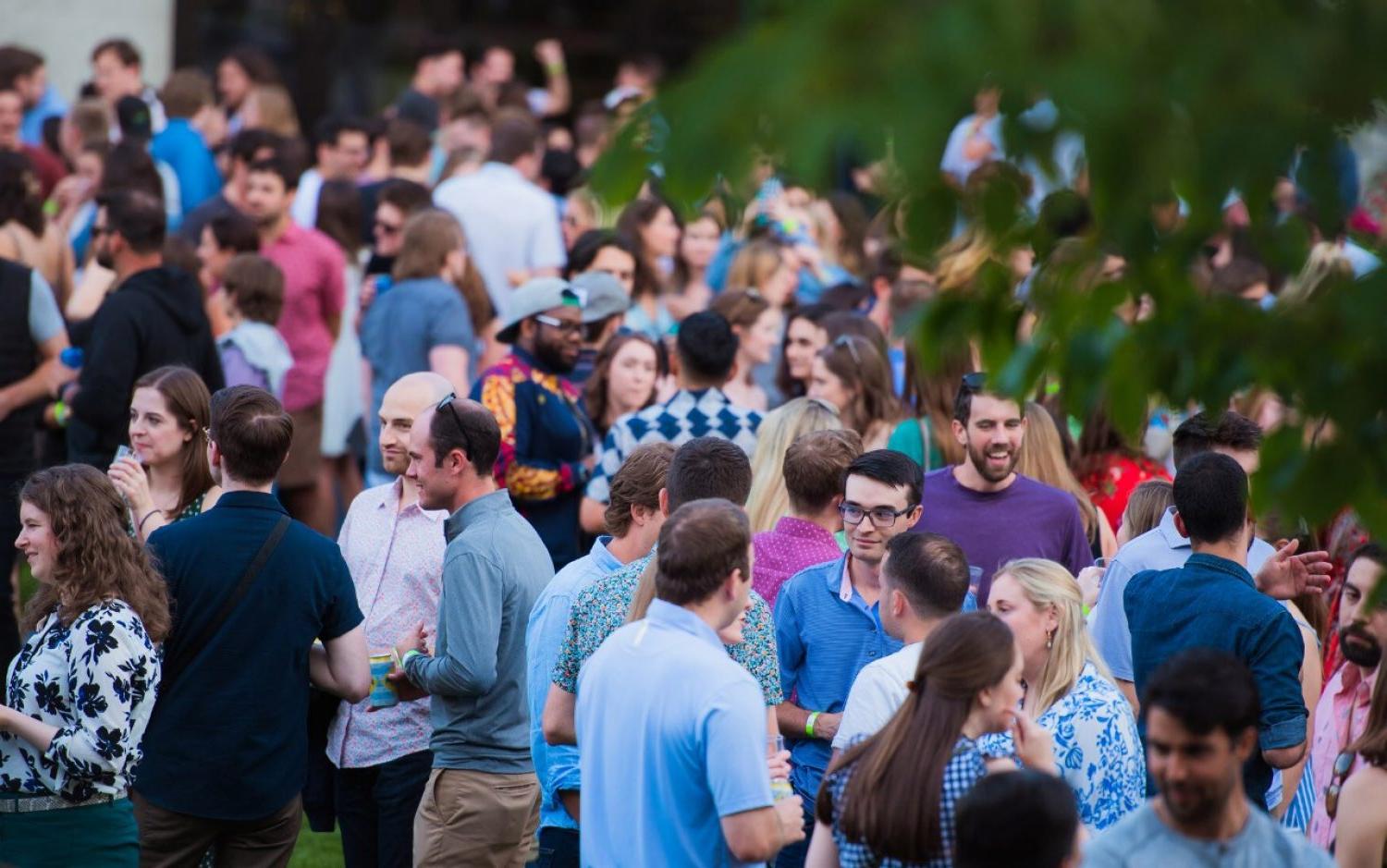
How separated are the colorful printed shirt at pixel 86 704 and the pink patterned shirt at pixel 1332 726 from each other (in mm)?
3570

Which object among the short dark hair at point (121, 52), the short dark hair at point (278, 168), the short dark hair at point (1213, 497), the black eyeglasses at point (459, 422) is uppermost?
the short dark hair at point (121, 52)

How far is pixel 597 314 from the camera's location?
30.0 feet

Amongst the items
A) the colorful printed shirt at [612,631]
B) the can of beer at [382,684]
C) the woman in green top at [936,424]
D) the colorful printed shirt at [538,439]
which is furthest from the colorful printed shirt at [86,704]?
the woman in green top at [936,424]

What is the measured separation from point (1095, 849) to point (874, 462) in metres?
2.28

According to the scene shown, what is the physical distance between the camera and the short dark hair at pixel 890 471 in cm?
574

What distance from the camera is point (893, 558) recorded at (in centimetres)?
500

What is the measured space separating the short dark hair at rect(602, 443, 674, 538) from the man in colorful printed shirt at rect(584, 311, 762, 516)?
6.32 ft

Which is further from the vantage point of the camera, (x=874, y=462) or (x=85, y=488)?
(x=874, y=462)

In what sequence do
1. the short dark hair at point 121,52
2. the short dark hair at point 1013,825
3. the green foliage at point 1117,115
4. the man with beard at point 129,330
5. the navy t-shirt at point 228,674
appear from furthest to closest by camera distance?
the short dark hair at point 121,52 → the man with beard at point 129,330 → the navy t-shirt at point 228,674 → the short dark hair at point 1013,825 → the green foliage at point 1117,115

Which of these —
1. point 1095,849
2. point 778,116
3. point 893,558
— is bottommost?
point 1095,849

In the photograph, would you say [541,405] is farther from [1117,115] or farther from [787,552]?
[1117,115]

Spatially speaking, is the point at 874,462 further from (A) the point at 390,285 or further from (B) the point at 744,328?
(A) the point at 390,285

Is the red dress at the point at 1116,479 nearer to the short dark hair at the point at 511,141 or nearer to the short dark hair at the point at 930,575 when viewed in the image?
the short dark hair at the point at 930,575

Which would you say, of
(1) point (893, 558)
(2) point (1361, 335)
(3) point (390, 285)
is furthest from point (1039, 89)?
(3) point (390, 285)
